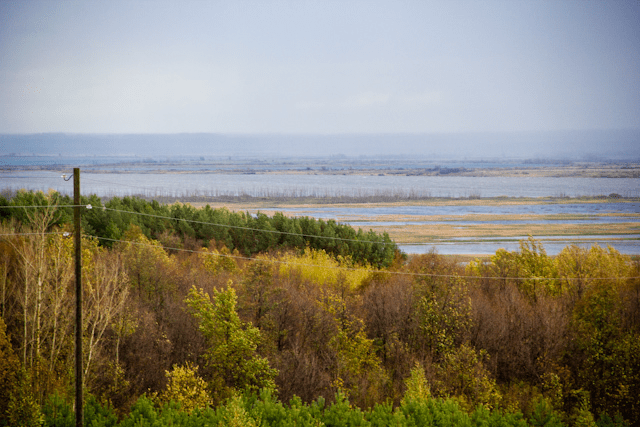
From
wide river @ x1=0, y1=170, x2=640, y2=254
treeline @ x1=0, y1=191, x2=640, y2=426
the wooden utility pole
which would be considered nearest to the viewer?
the wooden utility pole

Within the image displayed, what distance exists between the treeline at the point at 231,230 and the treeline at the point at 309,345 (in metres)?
15.0

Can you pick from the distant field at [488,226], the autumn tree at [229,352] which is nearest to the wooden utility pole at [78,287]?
the autumn tree at [229,352]

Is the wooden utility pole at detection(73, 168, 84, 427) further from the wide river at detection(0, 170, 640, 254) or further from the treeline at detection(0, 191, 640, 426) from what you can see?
the wide river at detection(0, 170, 640, 254)

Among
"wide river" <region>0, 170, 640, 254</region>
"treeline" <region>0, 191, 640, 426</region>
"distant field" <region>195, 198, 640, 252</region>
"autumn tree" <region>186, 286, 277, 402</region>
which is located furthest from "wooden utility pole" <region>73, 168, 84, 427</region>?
"distant field" <region>195, 198, 640, 252</region>

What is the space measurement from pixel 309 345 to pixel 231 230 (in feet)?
101

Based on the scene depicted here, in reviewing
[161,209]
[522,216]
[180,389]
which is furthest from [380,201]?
[180,389]

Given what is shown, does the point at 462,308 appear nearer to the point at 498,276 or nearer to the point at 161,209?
the point at 498,276

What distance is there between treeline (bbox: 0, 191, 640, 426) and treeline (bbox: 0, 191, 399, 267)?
15.0m

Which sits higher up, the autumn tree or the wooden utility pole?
the wooden utility pole

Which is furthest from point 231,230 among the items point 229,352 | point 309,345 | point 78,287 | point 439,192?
point 439,192

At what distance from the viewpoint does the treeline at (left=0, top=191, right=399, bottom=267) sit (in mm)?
55844

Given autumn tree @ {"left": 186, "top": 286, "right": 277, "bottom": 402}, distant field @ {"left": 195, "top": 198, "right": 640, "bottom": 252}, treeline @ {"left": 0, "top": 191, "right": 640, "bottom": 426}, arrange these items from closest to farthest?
treeline @ {"left": 0, "top": 191, "right": 640, "bottom": 426}
autumn tree @ {"left": 186, "top": 286, "right": 277, "bottom": 402}
distant field @ {"left": 195, "top": 198, "right": 640, "bottom": 252}

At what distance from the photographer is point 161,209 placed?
64188 millimetres

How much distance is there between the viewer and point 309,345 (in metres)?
33.2
